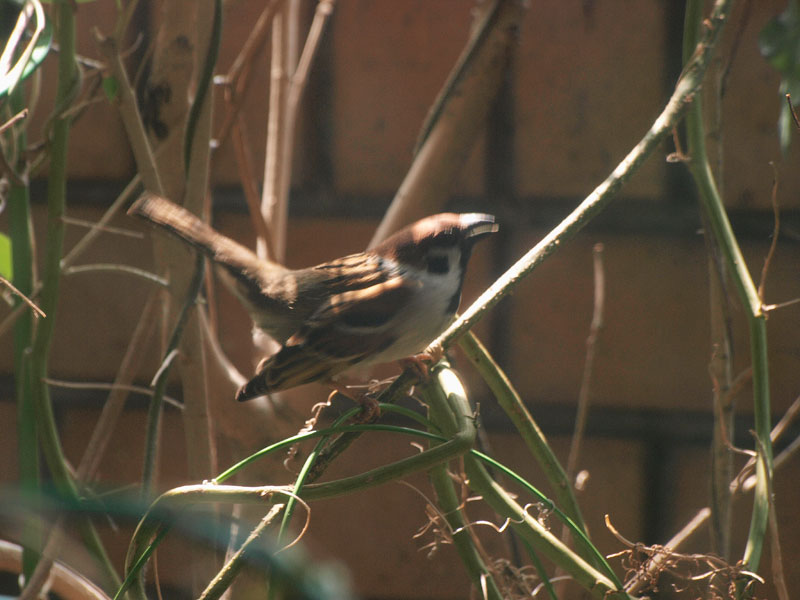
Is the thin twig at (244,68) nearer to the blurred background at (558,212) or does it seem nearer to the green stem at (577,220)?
the blurred background at (558,212)

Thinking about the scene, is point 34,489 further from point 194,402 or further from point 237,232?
point 237,232

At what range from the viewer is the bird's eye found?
95cm

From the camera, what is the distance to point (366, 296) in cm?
97

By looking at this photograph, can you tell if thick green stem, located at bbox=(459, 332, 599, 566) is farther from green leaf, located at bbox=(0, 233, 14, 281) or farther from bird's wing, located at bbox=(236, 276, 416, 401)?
green leaf, located at bbox=(0, 233, 14, 281)

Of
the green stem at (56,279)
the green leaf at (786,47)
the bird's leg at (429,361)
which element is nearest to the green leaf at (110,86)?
the green stem at (56,279)

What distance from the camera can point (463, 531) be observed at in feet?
2.14

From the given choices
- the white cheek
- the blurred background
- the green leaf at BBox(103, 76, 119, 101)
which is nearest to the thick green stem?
the white cheek

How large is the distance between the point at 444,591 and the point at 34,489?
35.5 inches

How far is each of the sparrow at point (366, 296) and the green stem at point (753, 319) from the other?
238 mm

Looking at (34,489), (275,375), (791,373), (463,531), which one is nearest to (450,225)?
(275,375)

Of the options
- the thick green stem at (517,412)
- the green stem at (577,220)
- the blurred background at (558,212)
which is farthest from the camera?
the blurred background at (558,212)

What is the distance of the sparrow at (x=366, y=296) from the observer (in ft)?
2.92

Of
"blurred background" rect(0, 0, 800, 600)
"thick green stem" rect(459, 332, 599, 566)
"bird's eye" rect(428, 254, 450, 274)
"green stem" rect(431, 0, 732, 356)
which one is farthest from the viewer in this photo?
"blurred background" rect(0, 0, 800, 600)

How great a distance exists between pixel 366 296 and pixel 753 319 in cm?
45
